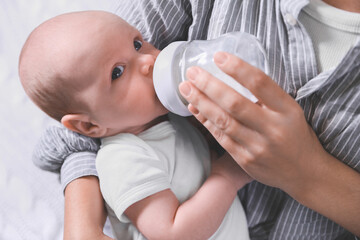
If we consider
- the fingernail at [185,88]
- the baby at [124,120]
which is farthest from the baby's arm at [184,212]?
the fingernail at [185,88]

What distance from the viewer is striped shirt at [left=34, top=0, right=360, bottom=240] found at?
749 millimetres

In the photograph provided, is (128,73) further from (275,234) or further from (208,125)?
(275,234)

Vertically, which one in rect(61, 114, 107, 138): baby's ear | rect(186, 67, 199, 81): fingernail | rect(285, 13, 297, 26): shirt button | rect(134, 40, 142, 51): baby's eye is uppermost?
rect(285, 13, 297, 26): shirt button

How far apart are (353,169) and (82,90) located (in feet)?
1.91

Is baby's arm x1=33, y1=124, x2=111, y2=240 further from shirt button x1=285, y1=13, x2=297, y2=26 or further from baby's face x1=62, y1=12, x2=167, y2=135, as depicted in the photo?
shirt button x1=285, y1=13, x2=297, y2=26

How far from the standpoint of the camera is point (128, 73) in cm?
86

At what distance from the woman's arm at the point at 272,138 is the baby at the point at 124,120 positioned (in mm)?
153

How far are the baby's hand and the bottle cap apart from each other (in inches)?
6.7

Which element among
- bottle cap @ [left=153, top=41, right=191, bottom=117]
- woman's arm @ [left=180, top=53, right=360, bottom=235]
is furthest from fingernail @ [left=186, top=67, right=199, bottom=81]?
bottle cap @ [left=153, top=41, right=191, bottom=117]

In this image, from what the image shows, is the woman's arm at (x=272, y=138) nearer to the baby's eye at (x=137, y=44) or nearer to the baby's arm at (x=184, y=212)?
the baby's arm at (x=184, y=212)

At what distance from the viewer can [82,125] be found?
2.90ft

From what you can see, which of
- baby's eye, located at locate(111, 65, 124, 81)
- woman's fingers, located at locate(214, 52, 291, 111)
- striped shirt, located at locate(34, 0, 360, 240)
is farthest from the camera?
baby's eye, located at locate(111, 65, 124, 81)

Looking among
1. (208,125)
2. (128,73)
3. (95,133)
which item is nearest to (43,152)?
(95,133)

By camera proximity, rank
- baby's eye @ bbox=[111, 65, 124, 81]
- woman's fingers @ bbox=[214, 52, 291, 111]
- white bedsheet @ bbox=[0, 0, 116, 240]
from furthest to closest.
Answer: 1. white bedsheet @ bbox=[0, 0, 116, 240]
2. baby's eye @ bbox=[111, 65, 124, 81]
3. woman's fingers @ bbox=[214, 52, 291, 111]
